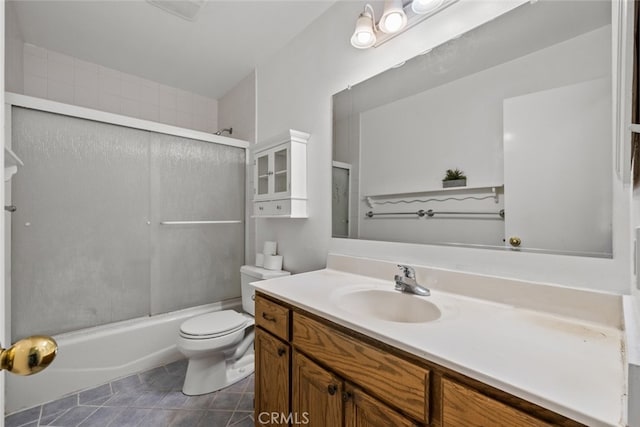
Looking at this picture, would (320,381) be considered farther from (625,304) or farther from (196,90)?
(196,90)

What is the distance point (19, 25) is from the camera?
191 centimetres

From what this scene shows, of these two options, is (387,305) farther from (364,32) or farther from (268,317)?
(364,32)

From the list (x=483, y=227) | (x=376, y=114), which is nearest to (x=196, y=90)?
(x=376, y=114)

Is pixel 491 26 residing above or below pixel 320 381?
above

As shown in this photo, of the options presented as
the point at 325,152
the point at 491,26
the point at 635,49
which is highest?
the point at 491,26

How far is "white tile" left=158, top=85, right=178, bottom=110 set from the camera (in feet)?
8.97

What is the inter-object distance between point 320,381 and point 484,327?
0.55 m

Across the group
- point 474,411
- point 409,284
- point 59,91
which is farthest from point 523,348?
point 59,91

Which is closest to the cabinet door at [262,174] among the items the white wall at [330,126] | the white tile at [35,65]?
the white wall at [330,126]

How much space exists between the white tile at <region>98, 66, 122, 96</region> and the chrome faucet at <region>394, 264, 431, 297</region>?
9.29ft

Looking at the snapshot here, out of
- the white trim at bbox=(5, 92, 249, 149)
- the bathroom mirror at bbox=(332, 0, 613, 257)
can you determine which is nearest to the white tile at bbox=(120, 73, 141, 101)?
the white trim at bbox=(5, 92, 249, 149)

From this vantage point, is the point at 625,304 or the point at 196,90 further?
the point at 196,90

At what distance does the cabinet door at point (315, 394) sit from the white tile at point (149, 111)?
2615mm

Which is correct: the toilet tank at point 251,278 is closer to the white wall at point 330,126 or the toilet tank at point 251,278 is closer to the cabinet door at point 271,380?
the white wall at point 330,126
